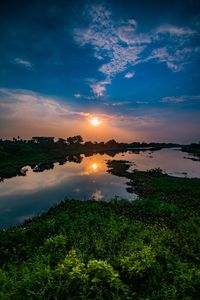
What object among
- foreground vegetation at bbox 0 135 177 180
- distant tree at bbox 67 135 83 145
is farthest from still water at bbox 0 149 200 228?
distant tree at bbox 67 135 83 145

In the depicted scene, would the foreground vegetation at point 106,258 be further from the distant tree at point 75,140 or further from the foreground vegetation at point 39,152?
the distant tree at point 75,140

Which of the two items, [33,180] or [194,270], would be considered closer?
[194,270]

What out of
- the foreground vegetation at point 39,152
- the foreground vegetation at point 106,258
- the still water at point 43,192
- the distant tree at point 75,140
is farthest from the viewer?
the distant tree at point 75,140

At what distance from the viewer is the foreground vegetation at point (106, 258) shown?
7.97m

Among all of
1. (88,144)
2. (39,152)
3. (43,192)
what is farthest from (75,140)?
(43,192)

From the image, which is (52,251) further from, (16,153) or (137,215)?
(16,153)

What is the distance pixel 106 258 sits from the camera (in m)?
10.4

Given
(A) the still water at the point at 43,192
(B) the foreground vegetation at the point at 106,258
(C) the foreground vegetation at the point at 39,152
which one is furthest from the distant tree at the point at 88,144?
(B) the foreground vegetation at the point at 106,258

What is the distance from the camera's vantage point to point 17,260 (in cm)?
1121

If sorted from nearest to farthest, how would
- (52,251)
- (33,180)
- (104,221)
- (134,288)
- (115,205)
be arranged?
(134,288) → (52,251) → (104,221) → (115,205) → (33,180)

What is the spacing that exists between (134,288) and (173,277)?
165cm

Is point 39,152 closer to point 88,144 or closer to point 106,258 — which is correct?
point 88,144

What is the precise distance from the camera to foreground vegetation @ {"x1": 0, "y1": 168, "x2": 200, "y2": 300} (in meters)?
7.97

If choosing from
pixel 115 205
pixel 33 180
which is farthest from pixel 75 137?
pixel 115 205
